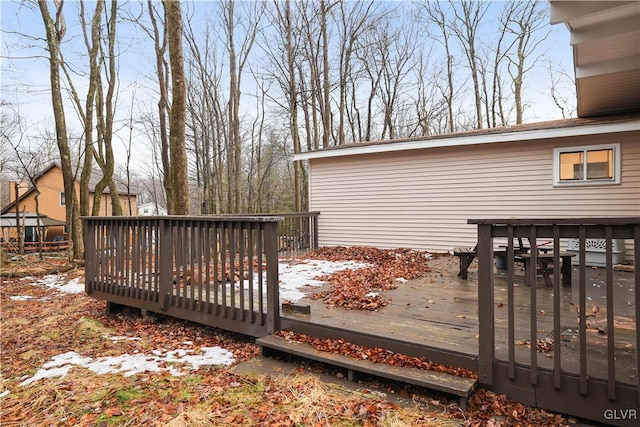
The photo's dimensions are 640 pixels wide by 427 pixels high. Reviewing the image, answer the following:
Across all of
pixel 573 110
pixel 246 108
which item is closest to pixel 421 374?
pixel 573 110

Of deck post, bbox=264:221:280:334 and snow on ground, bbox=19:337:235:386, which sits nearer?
snow on ground, bbox=19:337:235:386

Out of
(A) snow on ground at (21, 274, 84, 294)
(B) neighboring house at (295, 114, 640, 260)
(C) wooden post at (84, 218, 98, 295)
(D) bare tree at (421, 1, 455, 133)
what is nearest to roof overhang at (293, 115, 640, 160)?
(B) neighboring house at (295, 114, 640, 260)

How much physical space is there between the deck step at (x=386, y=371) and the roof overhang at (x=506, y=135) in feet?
18.1

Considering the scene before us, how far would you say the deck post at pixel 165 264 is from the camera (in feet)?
13.3

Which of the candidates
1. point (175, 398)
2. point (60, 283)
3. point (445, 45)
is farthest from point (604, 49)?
point (445, 45)

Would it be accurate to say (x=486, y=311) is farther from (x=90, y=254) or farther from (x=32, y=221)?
(x=32, y=221)

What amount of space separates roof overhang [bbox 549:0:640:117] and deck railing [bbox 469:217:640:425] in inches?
77.0

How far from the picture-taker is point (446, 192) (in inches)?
299

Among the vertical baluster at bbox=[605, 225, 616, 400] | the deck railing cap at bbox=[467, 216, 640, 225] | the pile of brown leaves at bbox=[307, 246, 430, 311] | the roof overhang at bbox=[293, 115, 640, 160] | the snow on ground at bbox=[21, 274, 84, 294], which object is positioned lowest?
the snow on ground at bbox=[21, 274, 84, 294]

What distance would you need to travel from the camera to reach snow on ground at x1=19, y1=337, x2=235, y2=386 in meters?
3.00

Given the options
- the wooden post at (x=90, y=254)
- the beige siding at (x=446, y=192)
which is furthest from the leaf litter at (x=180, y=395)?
the beige siding at (x=446, y=192)

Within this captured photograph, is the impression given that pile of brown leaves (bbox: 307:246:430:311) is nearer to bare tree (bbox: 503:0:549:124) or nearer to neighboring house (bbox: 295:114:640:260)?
neighboring house (bbox: 295:114:640:260)

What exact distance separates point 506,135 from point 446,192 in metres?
1.59

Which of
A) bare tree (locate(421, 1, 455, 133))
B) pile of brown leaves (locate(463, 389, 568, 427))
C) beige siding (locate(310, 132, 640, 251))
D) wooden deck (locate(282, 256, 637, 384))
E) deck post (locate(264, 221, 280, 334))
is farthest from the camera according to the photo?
bare tree (locate(421, 1, 455, 133))
